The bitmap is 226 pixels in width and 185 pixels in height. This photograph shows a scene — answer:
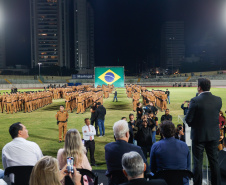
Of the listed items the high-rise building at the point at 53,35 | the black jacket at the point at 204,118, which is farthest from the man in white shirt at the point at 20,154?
the high-rise building at the point at 53,35

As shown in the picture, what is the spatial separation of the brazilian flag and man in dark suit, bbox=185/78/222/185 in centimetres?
3060

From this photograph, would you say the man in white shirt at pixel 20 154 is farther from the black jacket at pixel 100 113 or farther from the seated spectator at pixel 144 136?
the black jacket at pixel 100 113

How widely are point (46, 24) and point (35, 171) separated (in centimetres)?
17178

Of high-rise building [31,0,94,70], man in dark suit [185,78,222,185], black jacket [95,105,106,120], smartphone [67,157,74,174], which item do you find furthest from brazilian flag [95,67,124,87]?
high-rise building [31,0,94,70]

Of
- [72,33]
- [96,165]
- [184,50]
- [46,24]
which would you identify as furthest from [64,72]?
[96,165]

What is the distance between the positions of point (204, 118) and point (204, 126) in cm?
12

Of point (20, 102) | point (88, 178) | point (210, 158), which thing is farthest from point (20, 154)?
point (20, 102)

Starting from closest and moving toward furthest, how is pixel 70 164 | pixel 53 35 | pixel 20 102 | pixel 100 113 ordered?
1. pixel 70 164
2. pixel 100 113
3. pixel 20 102
4. pixel 53 35

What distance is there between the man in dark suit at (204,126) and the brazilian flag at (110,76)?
100 feet

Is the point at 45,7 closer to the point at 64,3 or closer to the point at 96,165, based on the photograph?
the point at 64,3

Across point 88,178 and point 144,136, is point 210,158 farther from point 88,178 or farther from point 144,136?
point 144,136

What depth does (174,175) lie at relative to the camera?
3.40 metres

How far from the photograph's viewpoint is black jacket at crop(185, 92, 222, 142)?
394 centimetres

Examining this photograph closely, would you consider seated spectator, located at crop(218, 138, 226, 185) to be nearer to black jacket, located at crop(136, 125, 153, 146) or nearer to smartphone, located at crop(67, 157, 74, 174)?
black jacket, located at crop(136, 125, 153, 146)
